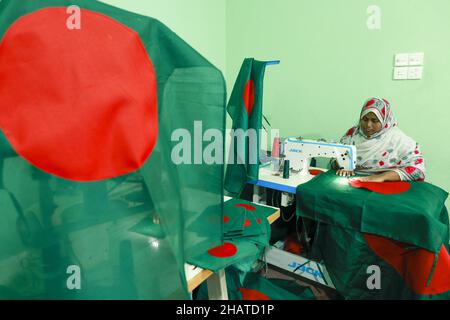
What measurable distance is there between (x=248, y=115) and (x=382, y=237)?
89cm

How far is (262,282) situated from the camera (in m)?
1.68

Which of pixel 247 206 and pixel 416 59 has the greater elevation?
pixel 416 59

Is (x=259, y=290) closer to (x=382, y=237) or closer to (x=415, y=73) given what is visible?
(x=382, y=237)

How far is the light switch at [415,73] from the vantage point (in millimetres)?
1955

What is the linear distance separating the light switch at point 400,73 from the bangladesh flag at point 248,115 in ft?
3.92

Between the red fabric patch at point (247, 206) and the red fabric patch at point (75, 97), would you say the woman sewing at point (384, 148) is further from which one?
the red fabric patch at point (75, 97)

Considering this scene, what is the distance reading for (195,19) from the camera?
2453 mm

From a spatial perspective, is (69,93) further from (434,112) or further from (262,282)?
(434,112)

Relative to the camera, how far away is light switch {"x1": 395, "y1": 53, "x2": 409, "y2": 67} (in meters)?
1.98

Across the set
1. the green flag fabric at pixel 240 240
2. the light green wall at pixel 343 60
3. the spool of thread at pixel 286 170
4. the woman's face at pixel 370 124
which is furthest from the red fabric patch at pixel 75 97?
the light green wall at pixel 343 60

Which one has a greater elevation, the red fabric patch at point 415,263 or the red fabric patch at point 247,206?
the red fabric patch at point 247,206

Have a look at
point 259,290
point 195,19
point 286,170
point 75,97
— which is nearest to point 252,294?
point 259,290

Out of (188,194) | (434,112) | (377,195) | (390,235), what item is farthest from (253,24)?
(188,194)

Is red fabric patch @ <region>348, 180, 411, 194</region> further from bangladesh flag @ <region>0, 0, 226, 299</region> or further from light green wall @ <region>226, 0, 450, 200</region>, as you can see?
bangladesh flag @ <region>0, 0, 226, 299</region>
